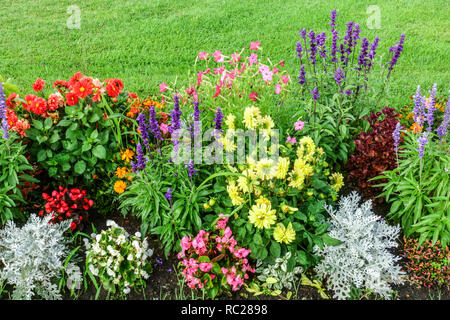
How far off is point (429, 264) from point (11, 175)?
125 inches

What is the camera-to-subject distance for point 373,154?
3777 millimetres

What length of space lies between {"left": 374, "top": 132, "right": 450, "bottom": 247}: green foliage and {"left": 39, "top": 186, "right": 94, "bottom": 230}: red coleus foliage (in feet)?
7.78

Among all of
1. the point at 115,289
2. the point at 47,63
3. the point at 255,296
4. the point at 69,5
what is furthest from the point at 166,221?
the point at 69,5

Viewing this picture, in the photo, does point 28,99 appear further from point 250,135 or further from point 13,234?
point 250,135

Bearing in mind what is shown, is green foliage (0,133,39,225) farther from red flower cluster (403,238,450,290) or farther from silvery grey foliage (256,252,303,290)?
red flower cluster (403,238,450,290)

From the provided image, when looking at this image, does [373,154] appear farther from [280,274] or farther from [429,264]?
[280,274]

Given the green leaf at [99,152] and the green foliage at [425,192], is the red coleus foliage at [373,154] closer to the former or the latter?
the green foliage at [425,192]

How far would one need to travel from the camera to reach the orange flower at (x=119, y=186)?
12.2 ft

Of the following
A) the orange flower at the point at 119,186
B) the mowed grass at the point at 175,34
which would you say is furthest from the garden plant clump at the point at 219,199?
the mowed grass at the point at 175,34

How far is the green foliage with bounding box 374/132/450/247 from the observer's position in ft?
10.8

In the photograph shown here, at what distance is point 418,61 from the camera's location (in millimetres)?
6547

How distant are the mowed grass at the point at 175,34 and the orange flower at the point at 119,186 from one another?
90.0 inches

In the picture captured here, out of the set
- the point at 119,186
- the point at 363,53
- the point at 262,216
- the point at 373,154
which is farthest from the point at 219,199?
the point at 363,53

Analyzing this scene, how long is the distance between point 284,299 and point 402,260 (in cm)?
98
